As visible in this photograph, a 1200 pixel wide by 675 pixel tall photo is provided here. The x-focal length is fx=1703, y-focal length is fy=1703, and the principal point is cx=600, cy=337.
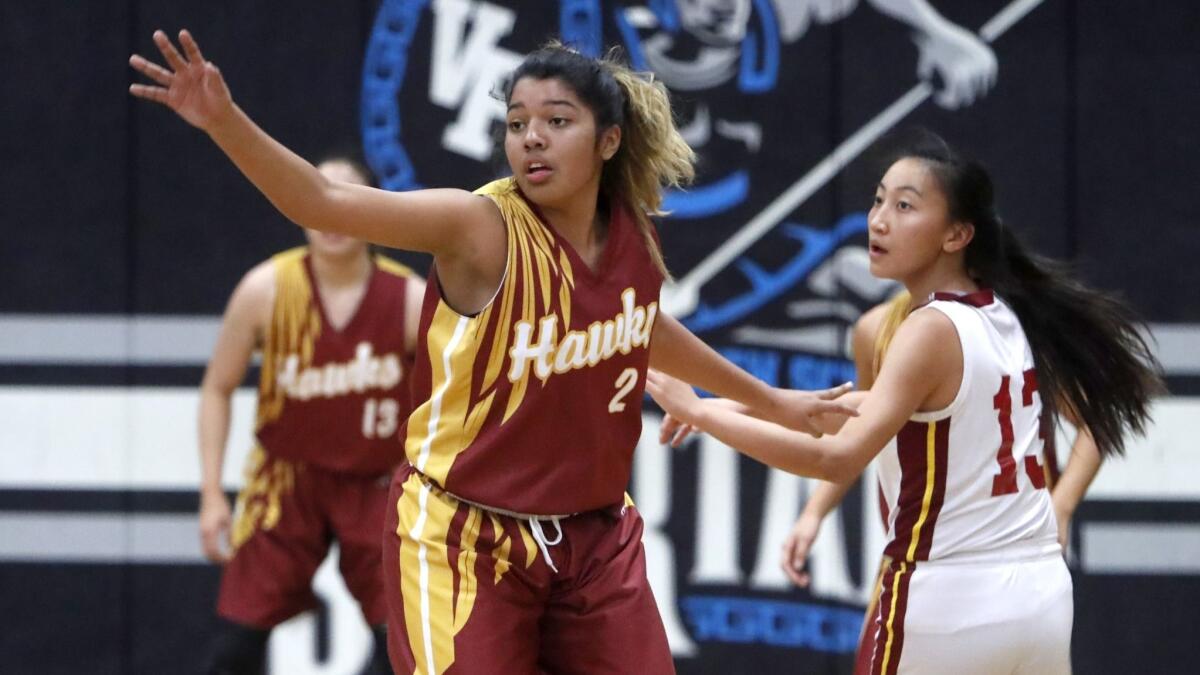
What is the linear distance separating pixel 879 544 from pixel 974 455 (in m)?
2.60

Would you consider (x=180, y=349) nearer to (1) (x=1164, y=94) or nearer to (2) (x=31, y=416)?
(2) (x=31, y=416)

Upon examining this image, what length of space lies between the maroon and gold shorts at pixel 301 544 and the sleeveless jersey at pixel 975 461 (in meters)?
2.07

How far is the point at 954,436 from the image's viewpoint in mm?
3482

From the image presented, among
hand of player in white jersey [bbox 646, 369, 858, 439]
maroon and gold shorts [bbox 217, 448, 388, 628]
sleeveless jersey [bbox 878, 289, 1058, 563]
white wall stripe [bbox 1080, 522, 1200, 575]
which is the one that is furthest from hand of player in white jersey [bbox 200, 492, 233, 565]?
white wall stripe [bbox 1080, 522, 1200, 575]

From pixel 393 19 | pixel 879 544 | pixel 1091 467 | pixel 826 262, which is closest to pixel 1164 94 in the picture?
pixel 826 262

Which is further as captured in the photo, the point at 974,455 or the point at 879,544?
the point at 879,544

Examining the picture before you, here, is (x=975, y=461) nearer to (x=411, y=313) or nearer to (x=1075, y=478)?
(x=1075, y=478)

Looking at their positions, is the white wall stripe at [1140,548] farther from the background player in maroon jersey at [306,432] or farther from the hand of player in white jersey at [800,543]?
the background player in maroon jersey at [306,432]

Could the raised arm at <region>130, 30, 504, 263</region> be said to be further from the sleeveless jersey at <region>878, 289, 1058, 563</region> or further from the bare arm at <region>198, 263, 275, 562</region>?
the bare arm at <region>198, 263, 275, 562</region>

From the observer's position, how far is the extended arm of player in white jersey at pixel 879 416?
3.41m

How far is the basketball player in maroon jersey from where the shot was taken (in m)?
3.19

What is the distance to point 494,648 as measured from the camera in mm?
3182

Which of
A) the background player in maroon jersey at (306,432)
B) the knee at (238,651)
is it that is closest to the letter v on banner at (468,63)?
the background player in maroon jersey at (306,432)

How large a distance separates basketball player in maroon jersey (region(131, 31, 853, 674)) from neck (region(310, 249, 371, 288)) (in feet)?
6.41
